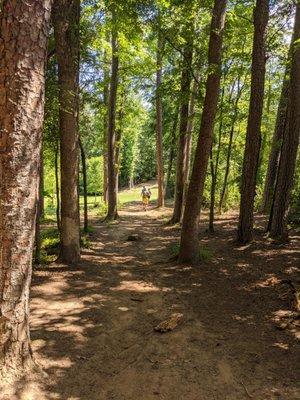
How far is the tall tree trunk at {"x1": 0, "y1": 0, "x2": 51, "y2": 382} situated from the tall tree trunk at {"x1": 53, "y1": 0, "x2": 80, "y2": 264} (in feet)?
15.5

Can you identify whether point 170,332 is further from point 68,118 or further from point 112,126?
point 112,126

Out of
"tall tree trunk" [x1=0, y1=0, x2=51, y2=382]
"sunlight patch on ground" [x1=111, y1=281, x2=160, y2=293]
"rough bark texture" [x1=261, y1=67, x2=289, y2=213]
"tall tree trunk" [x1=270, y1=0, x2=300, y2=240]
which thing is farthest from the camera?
"rough bark texture" [x1=261, y1=67, x2=289, y2=213]

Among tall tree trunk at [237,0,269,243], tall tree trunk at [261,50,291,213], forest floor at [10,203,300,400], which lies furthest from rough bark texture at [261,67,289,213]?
forest floor at [10,203,300,400]

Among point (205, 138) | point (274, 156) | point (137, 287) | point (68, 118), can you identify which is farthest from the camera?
point (274, 156)

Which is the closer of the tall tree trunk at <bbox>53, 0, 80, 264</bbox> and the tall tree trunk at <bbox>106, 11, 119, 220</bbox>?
the tall tree trunk at <bbox>53, 0, 80, 264</bbox>

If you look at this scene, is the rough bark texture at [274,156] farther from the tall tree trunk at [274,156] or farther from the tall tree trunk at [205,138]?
the tall tree trunk at [205,138]

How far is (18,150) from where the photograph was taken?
4.52 m

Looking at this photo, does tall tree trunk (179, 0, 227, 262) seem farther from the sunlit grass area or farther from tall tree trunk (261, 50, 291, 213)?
the sunlit grass area

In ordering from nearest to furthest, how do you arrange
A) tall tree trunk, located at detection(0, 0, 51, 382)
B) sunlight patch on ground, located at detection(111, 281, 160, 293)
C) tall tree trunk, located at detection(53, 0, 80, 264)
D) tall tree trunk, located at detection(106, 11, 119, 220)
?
tall tree trunk, located at detection(0, 0, 51, 382), sunlight patch on ground, located at detection(111, 281, 160, 293), tall tree trunk, located at detection(53, 0, 80, 264), tall tree trunk, located at detection(106, 11, 119, 220)

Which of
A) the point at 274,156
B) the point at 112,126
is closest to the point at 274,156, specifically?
the point at 274,156

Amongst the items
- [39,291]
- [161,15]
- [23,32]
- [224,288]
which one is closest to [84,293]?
[39,291]

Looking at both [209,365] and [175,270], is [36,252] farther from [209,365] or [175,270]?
[209,365]

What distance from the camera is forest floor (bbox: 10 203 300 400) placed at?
5266 mm

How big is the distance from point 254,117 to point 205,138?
2239mm
